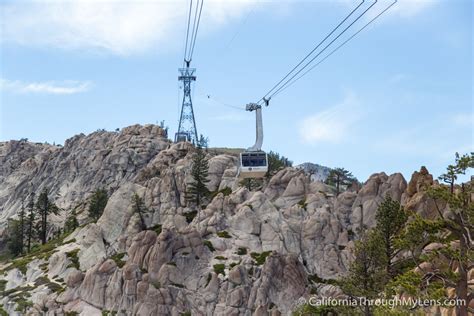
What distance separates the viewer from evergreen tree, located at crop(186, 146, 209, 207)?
133375 millimetres

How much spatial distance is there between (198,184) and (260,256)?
31.2 metres

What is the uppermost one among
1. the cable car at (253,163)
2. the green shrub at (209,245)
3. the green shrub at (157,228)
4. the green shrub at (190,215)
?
the cable car at (253,163)

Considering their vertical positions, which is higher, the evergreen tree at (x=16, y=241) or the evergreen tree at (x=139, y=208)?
the evergreen tree at (x=139, y=208)

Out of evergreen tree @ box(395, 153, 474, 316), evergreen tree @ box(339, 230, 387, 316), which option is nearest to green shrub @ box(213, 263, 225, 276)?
evergreen tree @ box(339, 230, 387, 316)

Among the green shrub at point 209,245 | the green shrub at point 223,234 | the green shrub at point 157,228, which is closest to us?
the green shrub at point 209,245

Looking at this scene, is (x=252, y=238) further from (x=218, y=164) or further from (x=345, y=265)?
(x=218, y=164)

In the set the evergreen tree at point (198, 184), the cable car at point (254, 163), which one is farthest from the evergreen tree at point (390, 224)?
the evergreen tree at point (198, 184)

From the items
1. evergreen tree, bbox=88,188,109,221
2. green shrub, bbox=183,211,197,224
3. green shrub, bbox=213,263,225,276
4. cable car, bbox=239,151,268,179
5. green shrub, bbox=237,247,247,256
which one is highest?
cable car, bbox=239,151,268,179

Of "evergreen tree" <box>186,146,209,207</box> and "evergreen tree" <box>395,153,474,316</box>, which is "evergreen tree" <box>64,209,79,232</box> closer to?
"evergreen tree" <box>186,146,209,207</box>

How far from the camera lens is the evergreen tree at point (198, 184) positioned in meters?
133

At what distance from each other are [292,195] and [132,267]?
140 ft

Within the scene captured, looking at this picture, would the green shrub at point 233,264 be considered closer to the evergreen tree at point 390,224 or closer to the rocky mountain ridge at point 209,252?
the rocky mountain ridge at point 209,252

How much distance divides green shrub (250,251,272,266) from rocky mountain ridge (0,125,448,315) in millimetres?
396

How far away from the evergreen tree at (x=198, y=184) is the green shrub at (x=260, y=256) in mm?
26440
